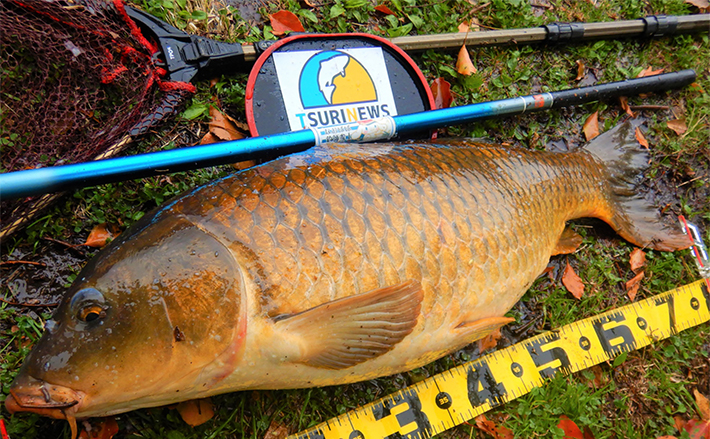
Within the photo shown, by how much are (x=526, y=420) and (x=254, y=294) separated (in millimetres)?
1835

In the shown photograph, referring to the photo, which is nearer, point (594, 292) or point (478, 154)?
point (478, 154)

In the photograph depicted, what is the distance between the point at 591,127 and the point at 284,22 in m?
2.31

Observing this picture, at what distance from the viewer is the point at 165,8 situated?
229cm

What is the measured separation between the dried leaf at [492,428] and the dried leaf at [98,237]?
7.19 ft

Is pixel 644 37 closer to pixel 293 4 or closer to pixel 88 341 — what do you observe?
pixel 293 4

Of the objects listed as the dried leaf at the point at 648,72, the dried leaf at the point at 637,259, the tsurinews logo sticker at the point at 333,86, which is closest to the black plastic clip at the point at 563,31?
the dried leaf at the point at 648,72

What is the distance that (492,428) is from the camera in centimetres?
228

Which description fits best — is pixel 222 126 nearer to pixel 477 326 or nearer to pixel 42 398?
pixel 42 398

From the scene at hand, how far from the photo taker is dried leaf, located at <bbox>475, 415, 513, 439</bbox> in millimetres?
2268

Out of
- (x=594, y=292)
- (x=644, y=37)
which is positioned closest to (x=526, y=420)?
(x=594, y=292)

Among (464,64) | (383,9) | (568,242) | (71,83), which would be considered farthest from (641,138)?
(71,83)

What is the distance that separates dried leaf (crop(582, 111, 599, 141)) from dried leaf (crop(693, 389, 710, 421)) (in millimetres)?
1837

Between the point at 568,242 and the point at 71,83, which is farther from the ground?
the point at 71,83

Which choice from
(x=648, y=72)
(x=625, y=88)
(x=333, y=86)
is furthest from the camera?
(x=648, y=72)
